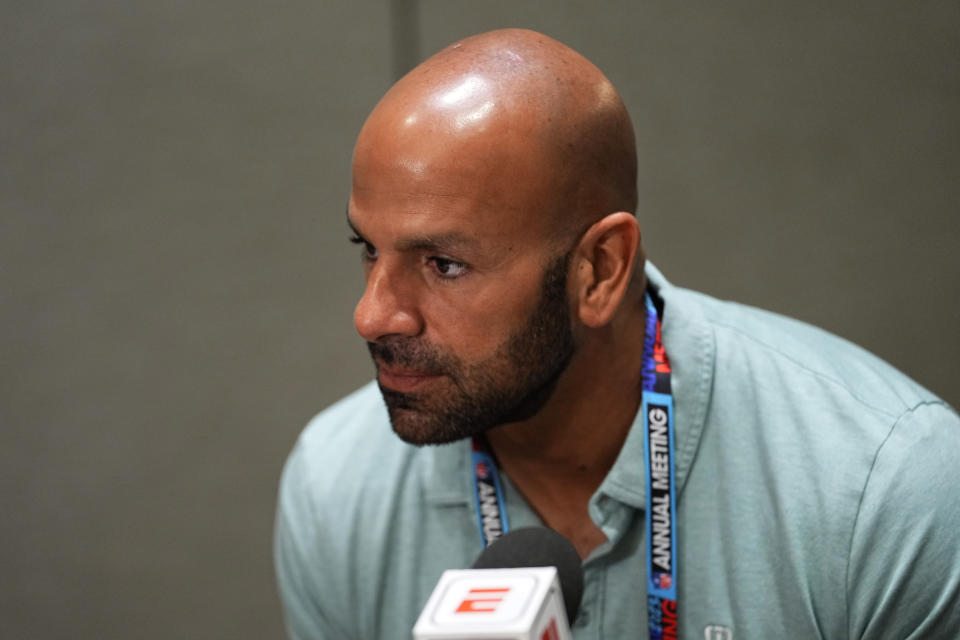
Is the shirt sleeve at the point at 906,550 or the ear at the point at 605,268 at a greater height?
the ear at the point at 605,268

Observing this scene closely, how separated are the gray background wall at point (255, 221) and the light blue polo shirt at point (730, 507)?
0.50 meters

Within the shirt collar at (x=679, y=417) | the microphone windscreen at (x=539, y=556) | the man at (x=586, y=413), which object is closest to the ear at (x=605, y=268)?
the man at (x=586, y=413)

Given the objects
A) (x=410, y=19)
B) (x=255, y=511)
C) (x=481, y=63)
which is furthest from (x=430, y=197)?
(x=255, y=511)

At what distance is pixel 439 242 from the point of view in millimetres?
1106

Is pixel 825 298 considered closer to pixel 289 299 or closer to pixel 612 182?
pixel 612 182

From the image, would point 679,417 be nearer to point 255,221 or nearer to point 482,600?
point 482,600

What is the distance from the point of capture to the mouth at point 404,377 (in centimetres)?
115

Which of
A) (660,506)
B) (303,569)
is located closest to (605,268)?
(660,506)

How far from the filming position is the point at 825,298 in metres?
1.84

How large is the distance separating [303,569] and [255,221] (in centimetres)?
78

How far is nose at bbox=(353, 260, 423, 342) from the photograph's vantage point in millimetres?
1107

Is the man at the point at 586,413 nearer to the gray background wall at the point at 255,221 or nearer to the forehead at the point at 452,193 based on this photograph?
the forehead at the point at 452,193

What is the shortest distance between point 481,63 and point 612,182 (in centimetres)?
18

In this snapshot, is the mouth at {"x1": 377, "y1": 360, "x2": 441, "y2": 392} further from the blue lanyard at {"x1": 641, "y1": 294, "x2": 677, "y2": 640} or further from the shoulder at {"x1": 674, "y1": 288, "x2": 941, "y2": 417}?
the shoulder at {"x1": 674, "y1": 288, "x2": 941, "y2": 417}
